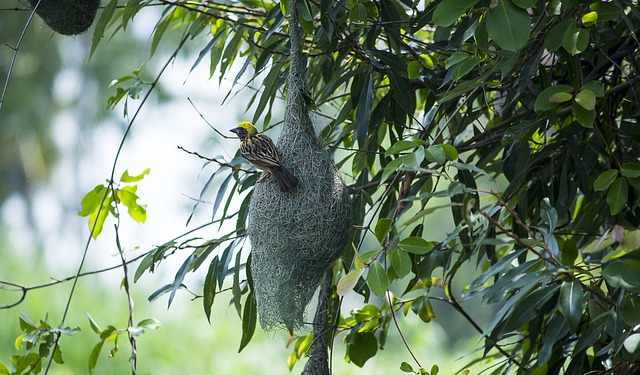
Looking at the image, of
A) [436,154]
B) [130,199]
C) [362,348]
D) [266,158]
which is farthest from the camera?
[130,199]

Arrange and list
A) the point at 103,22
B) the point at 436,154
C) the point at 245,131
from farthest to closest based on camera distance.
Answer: the point at 103,22
the point at 245,131
the point at 436,154

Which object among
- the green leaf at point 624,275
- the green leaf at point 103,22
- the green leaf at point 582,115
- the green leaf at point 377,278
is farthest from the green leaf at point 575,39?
the green leaf at point 103,22

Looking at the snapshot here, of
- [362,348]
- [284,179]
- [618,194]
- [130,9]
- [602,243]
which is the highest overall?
[130,9]

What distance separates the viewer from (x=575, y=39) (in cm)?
127

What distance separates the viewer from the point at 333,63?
6.41 ft

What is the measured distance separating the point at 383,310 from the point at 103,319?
3.90m

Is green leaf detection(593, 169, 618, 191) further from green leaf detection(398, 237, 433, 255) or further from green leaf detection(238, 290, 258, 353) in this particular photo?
green leaf detection(238, 290, 258, 353)

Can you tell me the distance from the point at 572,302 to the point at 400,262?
265 millimetres

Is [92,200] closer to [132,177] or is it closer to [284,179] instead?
[132,177]

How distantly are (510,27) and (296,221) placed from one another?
0.56 meters

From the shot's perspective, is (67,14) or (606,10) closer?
(606,10)

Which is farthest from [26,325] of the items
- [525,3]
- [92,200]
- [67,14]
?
[525,3]

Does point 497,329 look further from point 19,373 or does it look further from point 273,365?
point 273,365

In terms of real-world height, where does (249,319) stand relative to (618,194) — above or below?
above
